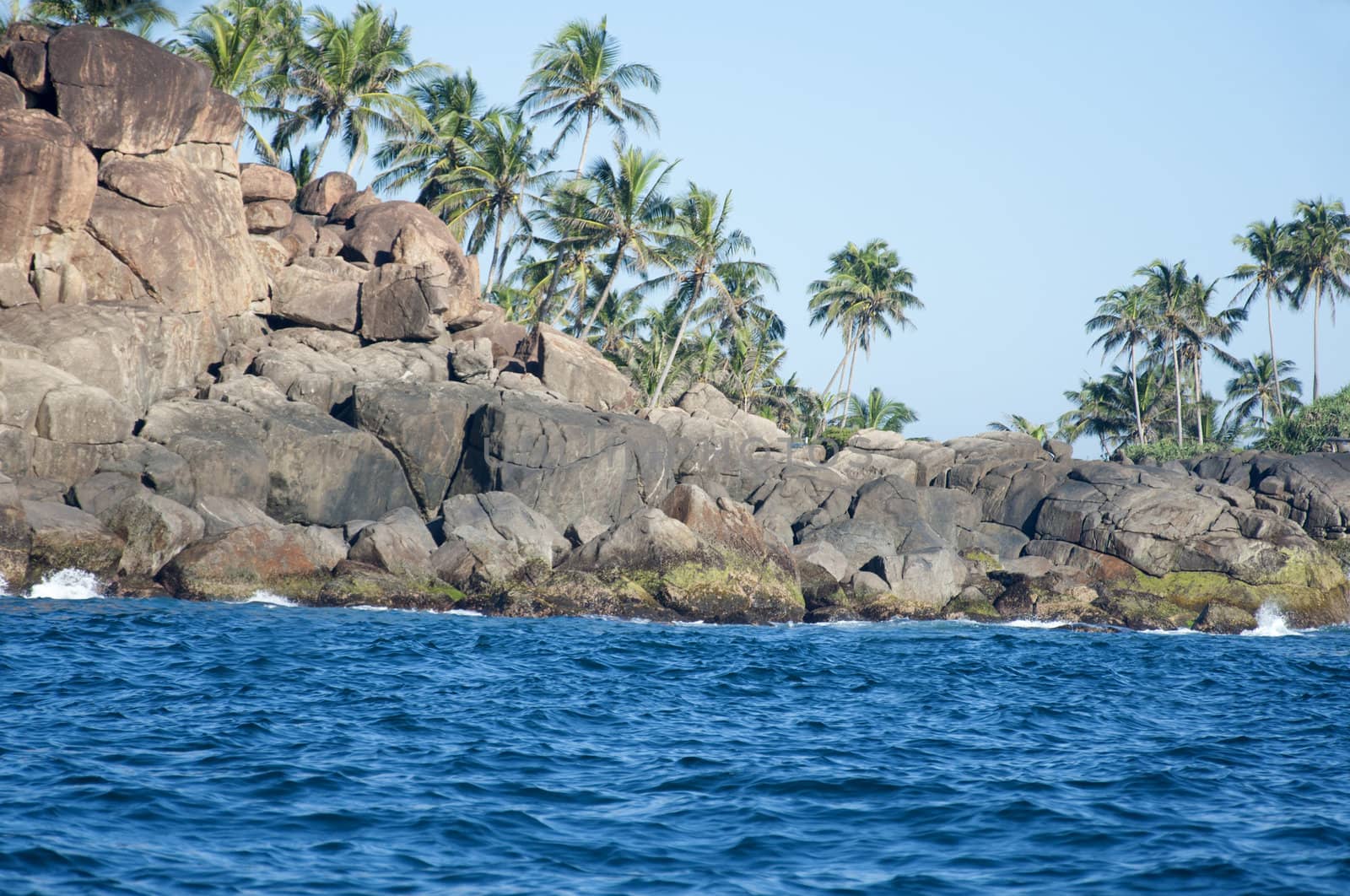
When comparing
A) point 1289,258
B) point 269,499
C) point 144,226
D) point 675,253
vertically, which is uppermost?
point 1289,258

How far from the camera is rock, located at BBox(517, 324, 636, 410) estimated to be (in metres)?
38.2

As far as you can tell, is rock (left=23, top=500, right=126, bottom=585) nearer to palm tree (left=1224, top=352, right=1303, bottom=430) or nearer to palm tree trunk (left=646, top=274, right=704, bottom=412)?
palm tree trunk (left=646, top=274, right=704, bottom=412)

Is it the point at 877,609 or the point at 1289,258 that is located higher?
the point at 1289,258

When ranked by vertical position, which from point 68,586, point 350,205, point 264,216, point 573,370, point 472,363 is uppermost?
point 350,205

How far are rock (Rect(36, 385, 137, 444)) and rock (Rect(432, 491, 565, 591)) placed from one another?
8112 millimetres

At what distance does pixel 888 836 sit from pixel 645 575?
2079 cm

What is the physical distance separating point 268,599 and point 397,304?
13338mm

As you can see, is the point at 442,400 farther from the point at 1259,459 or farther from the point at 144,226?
the point at 1259,459

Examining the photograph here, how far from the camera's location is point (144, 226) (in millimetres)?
33438

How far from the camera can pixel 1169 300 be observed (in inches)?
2418

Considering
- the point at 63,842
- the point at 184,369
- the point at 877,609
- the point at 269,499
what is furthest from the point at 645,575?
the point at 63,842

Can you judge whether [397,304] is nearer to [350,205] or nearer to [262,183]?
[262,183]

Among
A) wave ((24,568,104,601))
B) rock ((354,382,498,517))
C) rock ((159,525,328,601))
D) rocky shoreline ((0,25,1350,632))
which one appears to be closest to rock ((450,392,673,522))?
rocky shoreline ((0,25,1350,632))

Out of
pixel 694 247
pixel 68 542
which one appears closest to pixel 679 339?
pixel 694 247
